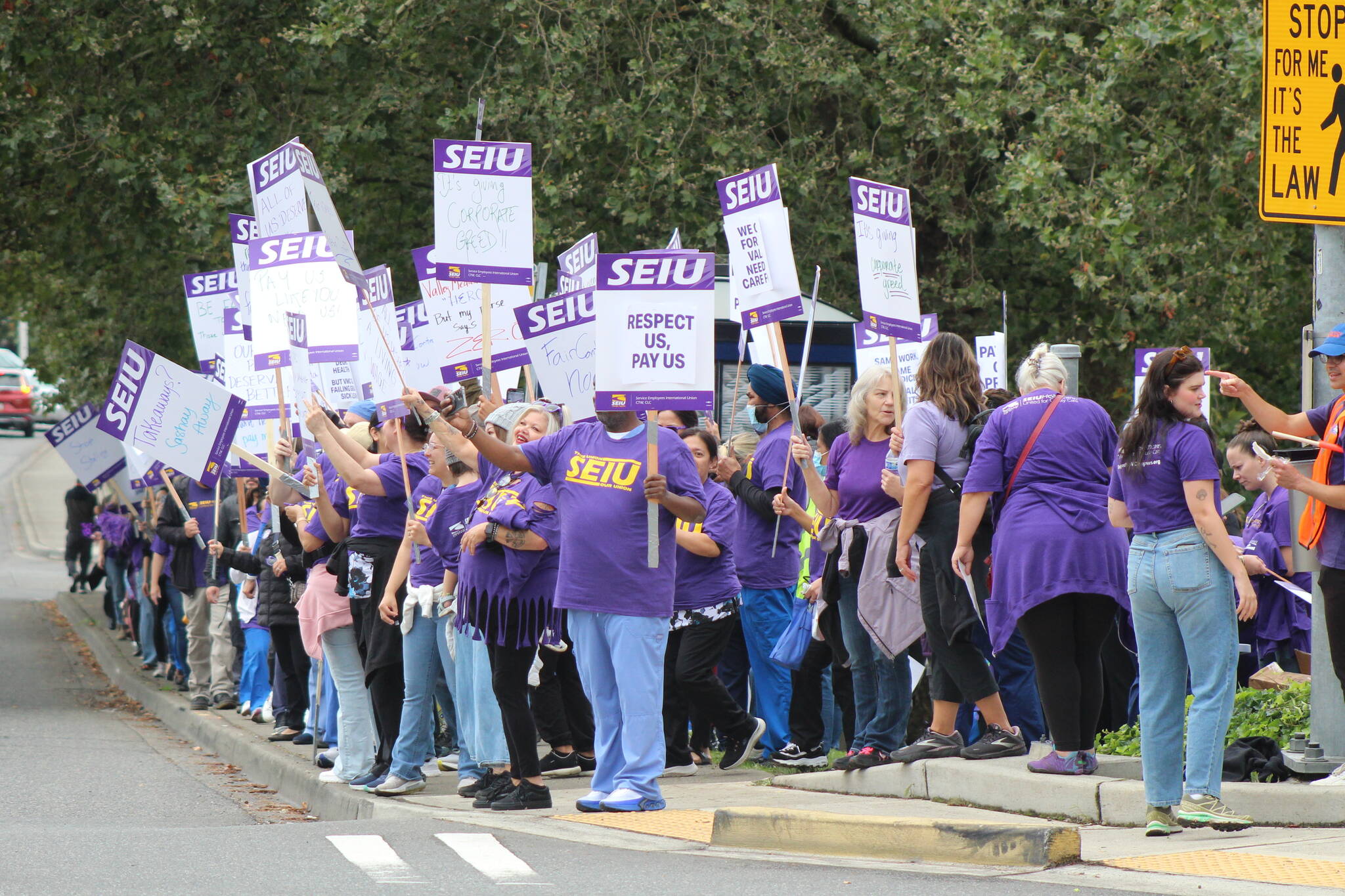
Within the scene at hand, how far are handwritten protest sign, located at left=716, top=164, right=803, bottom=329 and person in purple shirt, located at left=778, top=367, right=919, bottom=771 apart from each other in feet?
2.39

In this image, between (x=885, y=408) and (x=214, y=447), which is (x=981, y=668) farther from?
(x=214, y=447)

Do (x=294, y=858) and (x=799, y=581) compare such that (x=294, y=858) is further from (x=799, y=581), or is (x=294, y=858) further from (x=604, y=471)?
(x=799, y=581)

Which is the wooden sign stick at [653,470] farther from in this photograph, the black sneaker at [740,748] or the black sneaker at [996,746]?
the black sneaker at [740,748]

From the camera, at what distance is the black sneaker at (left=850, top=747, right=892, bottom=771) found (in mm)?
8070

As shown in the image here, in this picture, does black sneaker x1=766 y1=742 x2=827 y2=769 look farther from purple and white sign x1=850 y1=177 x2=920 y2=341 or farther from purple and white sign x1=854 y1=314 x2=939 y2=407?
purple and white sign x1=850 y1=177 x2=920 y2=341

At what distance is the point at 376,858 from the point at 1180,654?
10.1 feet

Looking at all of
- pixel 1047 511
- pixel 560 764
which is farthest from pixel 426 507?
pixel 1047 511

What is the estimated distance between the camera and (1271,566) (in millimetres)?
9258

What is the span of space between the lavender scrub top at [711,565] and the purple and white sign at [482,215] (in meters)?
1.49

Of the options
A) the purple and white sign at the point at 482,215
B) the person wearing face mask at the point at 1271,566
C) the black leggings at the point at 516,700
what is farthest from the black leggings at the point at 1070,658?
the purple and white sign at the point at 482,215

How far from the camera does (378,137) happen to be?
17.2 metres

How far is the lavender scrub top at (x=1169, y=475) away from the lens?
21.1 ft

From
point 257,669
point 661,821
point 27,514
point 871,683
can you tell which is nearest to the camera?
point 661,821

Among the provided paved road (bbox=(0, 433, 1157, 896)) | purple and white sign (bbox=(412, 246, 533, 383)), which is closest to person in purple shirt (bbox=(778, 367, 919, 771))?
paved road (bbox=(0, 433, 1157, 896))
